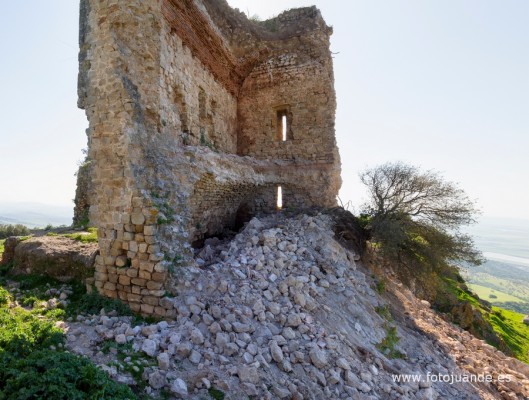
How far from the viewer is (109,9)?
17.6 ft

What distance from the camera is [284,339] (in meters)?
4.31

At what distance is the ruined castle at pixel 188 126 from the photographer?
5.11 m

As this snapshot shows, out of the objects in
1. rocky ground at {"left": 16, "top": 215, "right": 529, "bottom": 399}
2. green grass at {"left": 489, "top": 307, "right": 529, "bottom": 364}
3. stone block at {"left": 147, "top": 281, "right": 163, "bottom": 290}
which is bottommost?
green grass at {"left": 489, "top": 307, "right": 529, "bottom": 364}

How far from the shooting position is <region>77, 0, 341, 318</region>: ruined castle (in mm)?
5109

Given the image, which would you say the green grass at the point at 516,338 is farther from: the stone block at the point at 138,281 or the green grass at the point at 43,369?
the green grass at the point at 43,369

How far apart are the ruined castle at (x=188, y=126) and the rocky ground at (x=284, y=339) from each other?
75cm

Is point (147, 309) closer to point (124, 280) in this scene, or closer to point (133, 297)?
point (133, 297)

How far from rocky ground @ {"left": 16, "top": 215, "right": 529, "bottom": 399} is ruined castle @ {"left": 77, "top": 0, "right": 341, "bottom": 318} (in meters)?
0.75

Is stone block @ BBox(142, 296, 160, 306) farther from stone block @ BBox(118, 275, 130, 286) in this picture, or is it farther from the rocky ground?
stone block @ BBox(118, 275, 130, 286)

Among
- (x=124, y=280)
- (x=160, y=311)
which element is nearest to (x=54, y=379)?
(x=160, y=311)

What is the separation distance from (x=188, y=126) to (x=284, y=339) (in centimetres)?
532

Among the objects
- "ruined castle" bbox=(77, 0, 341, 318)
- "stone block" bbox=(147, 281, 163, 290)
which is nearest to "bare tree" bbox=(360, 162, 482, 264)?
"ruined castle" bbox=(77, 0, 341, 318)

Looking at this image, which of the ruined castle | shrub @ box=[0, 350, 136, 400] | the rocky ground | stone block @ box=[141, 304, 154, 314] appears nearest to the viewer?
shrub @ box=[0, 350, 136, 400]

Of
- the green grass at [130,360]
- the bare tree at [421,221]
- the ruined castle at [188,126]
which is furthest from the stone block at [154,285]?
the bare tree at [421,221]
